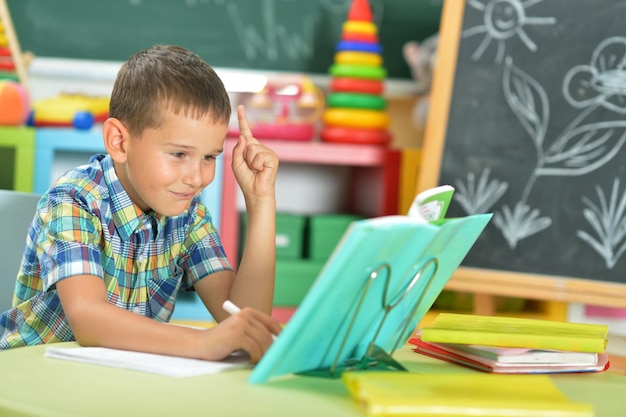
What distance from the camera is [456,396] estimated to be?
80 centimetres

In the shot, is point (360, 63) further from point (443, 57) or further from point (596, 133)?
point (596, 133)

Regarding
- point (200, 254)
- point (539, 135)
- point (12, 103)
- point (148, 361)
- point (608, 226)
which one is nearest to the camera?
point (148, 361)

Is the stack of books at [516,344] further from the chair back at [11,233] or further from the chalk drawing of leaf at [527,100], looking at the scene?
the chalk drawing of leaf at [527,100]

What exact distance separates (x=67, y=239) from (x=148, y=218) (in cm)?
19

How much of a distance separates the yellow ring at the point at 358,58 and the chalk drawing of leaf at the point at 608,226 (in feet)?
2.91

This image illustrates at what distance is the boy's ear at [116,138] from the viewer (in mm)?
1343

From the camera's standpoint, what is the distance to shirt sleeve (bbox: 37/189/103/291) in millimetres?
1164

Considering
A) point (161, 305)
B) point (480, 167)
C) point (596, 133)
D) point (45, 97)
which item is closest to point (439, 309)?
point (480, 167)

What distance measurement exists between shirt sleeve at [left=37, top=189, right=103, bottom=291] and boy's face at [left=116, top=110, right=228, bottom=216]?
0.09 metres

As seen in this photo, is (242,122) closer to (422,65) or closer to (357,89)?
(357,89)

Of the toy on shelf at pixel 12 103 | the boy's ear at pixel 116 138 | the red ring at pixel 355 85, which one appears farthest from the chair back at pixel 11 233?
the red ring at pixel 355 85

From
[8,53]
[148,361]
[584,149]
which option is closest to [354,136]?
[584,149]

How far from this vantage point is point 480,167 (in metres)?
2.74

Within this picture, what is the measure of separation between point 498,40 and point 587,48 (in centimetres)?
26
